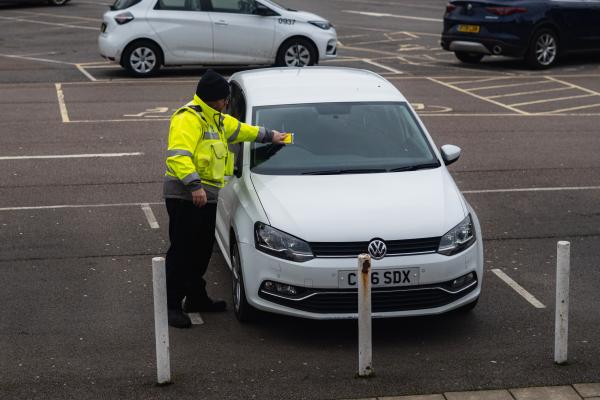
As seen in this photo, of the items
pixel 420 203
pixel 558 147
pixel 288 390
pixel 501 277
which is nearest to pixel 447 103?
pixel 558 147

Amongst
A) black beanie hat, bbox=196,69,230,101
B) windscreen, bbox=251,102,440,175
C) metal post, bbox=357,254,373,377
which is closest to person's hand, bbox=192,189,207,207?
black beanie hat, bbox=196,69,230,101

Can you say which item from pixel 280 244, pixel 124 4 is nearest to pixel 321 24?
pixel 124 4

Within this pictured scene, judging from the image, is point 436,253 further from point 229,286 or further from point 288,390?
point 229,286

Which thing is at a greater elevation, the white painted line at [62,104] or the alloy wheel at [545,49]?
the alloy wheel at [545,49]

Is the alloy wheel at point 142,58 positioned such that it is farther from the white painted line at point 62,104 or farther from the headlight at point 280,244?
the headlight at point 280,244

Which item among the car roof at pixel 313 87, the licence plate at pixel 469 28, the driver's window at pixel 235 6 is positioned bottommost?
the licence plate at pixel 469 28

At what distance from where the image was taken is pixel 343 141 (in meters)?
9.16

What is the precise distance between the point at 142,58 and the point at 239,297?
13645 mm

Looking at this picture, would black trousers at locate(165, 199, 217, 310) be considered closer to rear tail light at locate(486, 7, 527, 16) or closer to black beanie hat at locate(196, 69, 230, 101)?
→ black beanie hat at locate(196, 69, 230, 101)

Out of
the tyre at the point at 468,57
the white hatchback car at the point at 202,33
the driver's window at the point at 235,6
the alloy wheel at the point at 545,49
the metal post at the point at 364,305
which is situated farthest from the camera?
the tyre at the point at 468,57

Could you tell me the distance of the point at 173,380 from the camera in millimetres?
7289

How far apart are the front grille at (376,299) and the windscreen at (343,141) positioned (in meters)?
1.30

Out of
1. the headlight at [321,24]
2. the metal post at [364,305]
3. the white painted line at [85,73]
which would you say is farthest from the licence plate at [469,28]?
the metal post at [364,305]

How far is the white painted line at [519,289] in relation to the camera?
886cm
